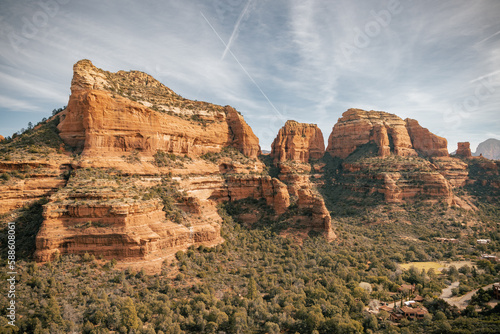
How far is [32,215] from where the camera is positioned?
29.5m

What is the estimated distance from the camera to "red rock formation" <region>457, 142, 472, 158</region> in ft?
273

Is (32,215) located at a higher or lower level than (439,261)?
higher

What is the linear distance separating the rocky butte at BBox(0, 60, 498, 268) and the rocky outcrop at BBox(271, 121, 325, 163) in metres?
0.36

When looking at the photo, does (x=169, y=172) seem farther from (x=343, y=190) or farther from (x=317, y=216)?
(x=343, y=190)

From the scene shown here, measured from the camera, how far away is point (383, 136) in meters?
72.3

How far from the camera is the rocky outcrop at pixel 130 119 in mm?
37500

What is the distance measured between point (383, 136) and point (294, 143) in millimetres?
24354

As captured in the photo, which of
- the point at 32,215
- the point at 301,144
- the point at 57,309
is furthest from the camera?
the point at 301,144

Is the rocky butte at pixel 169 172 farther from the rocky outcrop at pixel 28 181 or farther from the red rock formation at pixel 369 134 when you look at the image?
the red rock formation at pixel 369 134

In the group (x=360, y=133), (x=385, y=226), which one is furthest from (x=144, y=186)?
(x=360, y=133)

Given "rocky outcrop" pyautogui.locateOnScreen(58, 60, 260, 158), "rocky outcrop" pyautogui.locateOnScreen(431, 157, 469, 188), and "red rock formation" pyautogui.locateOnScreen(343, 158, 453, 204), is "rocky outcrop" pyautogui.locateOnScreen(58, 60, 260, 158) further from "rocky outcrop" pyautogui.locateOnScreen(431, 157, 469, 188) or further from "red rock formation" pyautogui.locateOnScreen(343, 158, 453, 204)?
"rocky outcrop" pyautogui.locateOnScreen(431, 157, 469, 188)

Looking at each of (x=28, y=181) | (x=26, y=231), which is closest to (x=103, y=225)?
(x=26, y=231)

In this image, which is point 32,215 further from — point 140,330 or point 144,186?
point 140,330

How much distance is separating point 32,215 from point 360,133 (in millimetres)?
78365
